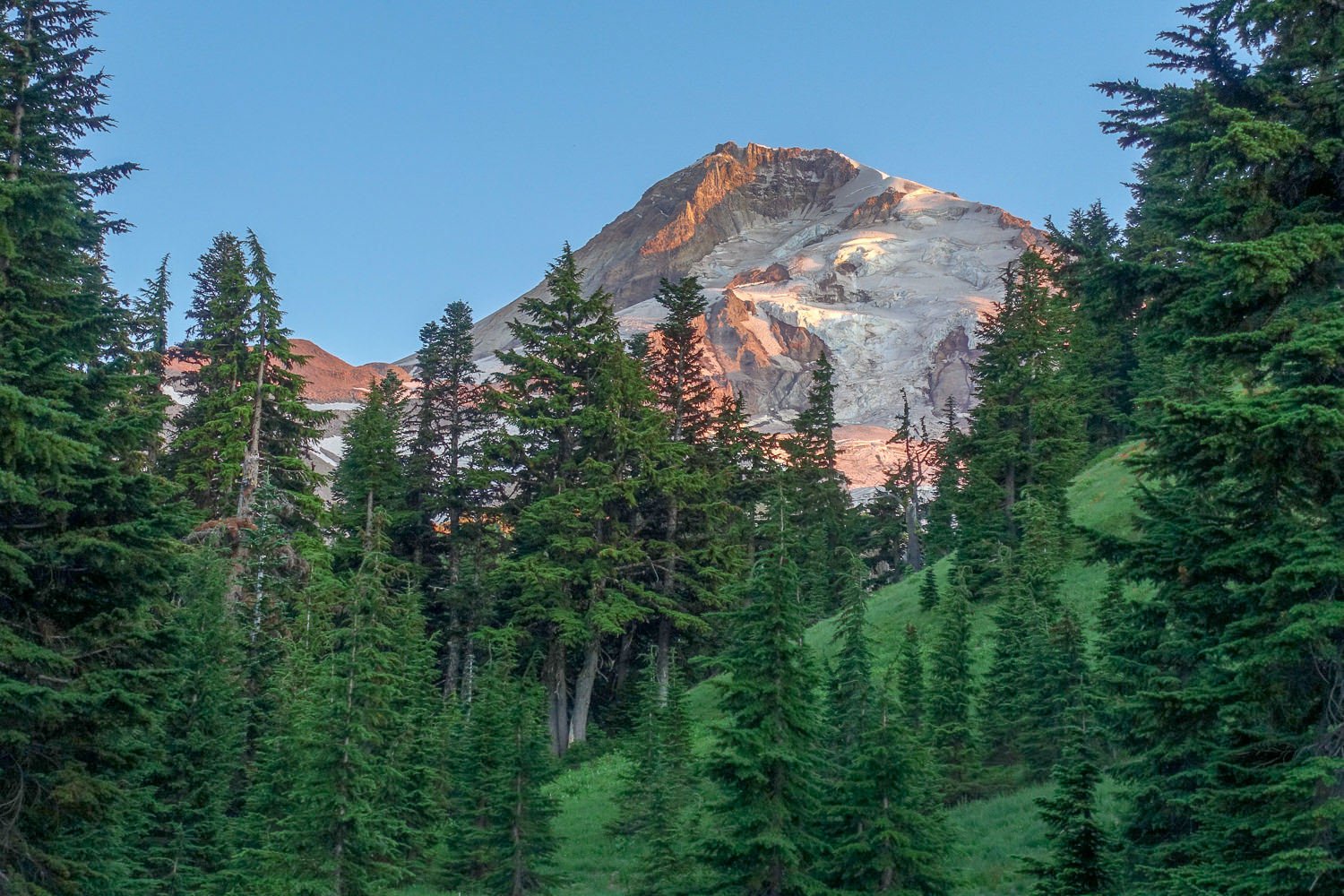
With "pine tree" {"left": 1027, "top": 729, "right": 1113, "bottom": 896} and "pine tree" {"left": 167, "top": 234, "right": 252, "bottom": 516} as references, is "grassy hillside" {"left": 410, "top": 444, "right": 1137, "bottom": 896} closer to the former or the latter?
"pine tree" {"left": 1027, "top": 729, "right": 1113, "bottom": 896}

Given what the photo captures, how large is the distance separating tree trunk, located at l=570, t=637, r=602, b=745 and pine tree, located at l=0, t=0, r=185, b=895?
21.9 metres

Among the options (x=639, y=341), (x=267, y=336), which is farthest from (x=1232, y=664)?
(x=639, y=341)

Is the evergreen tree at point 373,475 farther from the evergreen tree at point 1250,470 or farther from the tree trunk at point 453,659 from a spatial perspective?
the evergreen tree at point 1250,470

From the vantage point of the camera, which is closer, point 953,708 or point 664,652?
point 953,708

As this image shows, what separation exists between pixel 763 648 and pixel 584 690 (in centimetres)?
2486

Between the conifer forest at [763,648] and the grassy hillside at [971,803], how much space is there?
148 mm

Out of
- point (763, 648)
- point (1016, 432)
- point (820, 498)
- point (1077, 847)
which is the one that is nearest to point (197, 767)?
point (763, 648)

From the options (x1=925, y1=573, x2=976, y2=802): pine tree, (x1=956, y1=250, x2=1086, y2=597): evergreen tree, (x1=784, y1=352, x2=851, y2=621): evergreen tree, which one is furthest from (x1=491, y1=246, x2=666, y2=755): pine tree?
(x1=925, y1=573, x2=976, y2=802): pine tree

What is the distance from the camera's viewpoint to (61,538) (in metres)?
15.1

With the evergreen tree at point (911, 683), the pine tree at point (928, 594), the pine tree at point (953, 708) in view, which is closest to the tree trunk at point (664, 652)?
the pine tree at point (928, 594)

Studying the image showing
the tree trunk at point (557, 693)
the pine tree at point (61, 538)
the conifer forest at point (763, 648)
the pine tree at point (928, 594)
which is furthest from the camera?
the tree trunk at point (557, 693)

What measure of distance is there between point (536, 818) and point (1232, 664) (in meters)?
16.1

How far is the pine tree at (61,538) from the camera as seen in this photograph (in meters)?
14.3

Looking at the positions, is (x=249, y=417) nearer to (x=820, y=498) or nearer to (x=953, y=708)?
(x=953, y=708)
